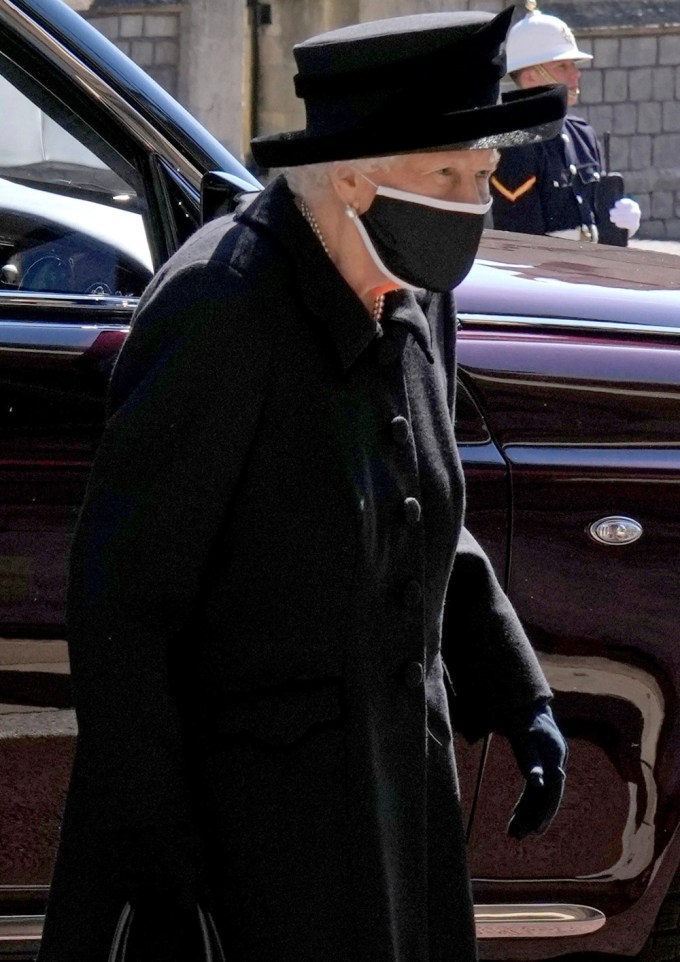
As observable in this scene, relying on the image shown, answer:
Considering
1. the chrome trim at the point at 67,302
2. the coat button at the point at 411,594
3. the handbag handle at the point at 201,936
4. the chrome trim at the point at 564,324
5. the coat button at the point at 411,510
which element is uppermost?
the chrome trim at the point at 67,302

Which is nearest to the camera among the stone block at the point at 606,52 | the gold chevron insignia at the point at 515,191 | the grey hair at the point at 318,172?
the grey hair at the point at 318,172

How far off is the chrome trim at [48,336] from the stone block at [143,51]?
1972 centimetres

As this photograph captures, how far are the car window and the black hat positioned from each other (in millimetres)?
904

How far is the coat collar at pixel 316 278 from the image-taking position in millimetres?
1806

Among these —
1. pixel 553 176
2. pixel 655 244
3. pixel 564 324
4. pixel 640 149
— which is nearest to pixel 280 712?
pixel 564 324

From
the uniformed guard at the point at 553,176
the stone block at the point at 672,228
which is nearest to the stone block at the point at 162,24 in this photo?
the stone block at the point at 672,228

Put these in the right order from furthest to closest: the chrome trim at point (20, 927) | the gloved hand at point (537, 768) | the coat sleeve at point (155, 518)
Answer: the chrome trim at point (20, 927) < the gloved hand at point (537, 768) < the coat sleeve at point (155, 518)

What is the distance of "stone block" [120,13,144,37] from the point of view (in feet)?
70.2

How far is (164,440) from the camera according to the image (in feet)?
5.61

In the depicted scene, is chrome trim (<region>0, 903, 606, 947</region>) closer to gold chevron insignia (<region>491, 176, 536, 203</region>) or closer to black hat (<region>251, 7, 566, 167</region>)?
black hat (<region>251, 7, 566, 167</region>)

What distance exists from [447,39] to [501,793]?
1267mm

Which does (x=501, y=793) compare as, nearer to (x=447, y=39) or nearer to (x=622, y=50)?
(x=447, y=39)

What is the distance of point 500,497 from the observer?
2537 mm

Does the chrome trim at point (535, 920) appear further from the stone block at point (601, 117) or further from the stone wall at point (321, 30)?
the stone block at point (601, 117)
